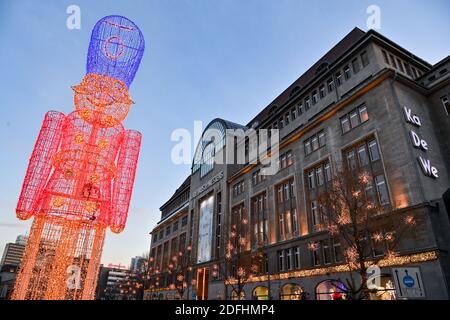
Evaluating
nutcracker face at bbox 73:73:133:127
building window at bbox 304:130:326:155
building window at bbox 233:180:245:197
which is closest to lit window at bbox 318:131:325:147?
building window at bbox 304:130:326:155

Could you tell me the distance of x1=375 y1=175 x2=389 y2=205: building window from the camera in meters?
23.1

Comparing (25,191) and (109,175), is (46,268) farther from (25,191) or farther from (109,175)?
(109,175)

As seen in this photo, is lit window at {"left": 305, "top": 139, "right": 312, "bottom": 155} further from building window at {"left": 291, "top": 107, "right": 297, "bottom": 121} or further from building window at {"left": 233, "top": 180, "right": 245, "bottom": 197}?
building window at {"left": 233, "top": 180, "right": 245, "bottom": 197}

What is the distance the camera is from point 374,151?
25.4 m

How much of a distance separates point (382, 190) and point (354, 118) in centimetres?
810

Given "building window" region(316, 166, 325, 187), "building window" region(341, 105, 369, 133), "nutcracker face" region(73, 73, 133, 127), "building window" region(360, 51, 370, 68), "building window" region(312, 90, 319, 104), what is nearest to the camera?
"nutcracker face" region(73, 73, 133, 127)

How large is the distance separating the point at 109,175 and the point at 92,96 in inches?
198

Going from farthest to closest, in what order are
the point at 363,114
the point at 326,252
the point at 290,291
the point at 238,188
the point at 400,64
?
the point at 238,188 < the point at 400,64 < the point at 290,291 < the point at 363,114 < the point at 326,252

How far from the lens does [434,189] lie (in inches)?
875

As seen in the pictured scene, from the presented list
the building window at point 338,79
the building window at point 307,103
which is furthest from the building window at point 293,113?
the building window at point 338,79

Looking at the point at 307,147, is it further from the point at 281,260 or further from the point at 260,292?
the point at 260,292

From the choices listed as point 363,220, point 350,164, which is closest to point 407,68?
point 350,164

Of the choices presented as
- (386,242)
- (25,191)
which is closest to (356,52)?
(386,242)

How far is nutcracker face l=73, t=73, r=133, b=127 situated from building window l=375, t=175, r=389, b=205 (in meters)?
20.7
